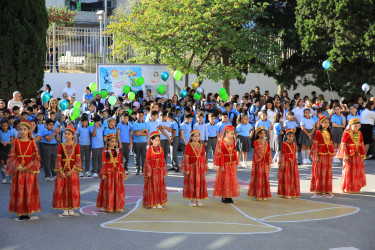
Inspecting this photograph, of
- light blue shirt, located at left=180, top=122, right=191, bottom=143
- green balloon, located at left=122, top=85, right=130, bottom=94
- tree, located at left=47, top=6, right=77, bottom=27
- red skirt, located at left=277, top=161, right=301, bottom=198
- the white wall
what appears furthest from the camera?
tree, located at left=47, top=6, right=77, bottom=27

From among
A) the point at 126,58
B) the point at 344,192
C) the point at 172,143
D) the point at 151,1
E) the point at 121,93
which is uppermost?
the point at 151,1

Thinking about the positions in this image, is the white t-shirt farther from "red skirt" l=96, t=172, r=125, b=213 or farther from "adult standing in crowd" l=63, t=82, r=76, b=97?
"red skirt" l=96, t=172, r=125, b=213

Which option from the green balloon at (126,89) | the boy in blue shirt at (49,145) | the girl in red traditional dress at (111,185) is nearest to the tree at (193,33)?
the green balloon at (126,89)

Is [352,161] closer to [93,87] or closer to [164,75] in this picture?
[164,75]

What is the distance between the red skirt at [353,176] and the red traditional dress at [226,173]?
2.86 m

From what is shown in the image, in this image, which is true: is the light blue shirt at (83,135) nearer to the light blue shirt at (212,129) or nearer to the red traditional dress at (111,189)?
the light blue shirt at (212,129)

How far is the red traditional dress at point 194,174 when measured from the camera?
34.5ft

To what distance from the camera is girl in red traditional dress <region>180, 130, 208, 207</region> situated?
10.5 m

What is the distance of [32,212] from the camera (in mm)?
9289

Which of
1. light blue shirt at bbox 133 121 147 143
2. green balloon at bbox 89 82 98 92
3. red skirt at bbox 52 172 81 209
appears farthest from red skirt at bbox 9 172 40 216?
green balloon at bbox 89 82 98 92

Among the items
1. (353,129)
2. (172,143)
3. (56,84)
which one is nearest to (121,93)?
(56,84)

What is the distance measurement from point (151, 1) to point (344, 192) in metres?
14.1

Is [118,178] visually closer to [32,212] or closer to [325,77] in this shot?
[32,212]

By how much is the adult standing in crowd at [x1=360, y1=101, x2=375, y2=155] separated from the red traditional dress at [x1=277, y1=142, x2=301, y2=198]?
20.4 feet
